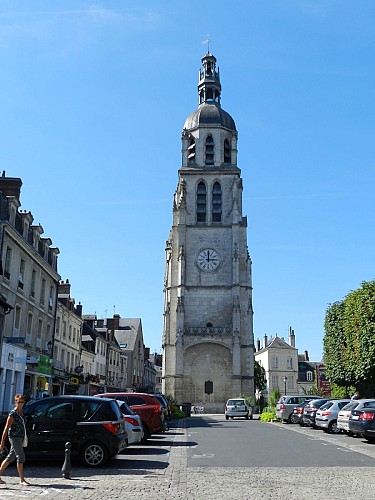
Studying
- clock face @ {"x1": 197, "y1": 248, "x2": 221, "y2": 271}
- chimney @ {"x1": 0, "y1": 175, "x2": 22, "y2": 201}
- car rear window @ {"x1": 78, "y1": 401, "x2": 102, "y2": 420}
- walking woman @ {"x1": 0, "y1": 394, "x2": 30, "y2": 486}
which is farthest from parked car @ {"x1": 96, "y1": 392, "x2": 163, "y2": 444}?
clock face @ {"x1": 197, "y1": 248, "x2": 221, "y2": 271}

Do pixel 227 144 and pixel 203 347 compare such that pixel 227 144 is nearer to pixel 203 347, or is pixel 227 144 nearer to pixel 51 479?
pixel 203 347

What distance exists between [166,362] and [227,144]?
25009 millimetres

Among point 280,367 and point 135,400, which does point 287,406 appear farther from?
point 280,367

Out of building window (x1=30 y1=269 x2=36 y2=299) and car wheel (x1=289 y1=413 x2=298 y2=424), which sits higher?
building window (x1=30 y1=269 x2=36 y2=299)

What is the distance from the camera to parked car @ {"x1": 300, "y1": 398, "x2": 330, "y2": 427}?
24438 mm

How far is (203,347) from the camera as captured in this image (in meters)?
53.3

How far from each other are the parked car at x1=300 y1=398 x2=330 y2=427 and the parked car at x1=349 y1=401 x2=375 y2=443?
6.69 m

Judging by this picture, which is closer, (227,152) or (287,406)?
(287,406)

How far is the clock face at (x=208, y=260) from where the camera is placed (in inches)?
2180

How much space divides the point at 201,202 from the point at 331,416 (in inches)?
1528

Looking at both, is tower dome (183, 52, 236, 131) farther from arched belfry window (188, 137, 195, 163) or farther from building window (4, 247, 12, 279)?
building window (4, 247, 12, 279)

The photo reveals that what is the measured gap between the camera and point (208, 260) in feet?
182

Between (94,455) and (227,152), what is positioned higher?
(227,152)

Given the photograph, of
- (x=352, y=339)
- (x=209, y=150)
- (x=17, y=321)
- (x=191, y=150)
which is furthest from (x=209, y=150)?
(x=17, y=321)
